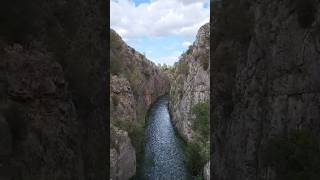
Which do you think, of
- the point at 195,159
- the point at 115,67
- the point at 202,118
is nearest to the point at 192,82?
the point at 202,118

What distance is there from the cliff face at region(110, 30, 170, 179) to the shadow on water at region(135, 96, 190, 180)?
202 centimetres

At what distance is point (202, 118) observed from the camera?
4481cm

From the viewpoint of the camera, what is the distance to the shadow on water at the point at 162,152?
45.7m

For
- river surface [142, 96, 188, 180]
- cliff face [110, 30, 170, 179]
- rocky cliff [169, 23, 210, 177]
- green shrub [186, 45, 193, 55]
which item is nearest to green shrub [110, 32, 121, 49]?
cliff face [110, 30, 170, 179]

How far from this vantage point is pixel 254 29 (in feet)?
49.3

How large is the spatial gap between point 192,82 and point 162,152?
9894mm

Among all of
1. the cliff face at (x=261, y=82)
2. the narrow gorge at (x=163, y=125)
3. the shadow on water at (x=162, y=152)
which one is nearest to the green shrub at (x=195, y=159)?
the narrow gorge at (x=163, y=125)

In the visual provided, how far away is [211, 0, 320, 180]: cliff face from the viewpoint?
37.0 ft

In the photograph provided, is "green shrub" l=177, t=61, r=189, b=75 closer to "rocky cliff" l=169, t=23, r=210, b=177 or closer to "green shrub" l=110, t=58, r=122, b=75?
"rocky cliff" l=169, t=23, r=210, b=177

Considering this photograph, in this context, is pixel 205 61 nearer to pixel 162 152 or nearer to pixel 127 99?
pixel 127 99

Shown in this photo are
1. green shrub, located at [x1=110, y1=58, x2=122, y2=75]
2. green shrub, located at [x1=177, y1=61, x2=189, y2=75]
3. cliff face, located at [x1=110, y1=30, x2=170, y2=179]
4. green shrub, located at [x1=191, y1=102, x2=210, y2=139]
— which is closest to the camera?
cliff face, located at [x1=110, y1=30, x2=170, y2=179]
